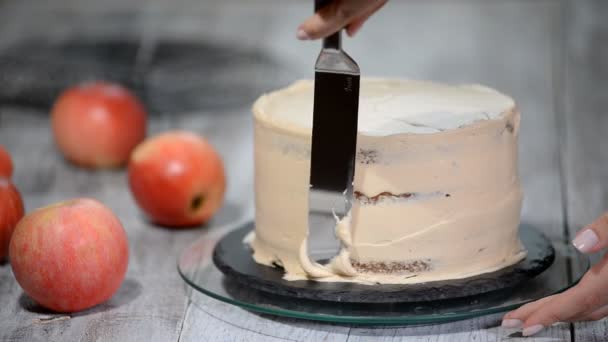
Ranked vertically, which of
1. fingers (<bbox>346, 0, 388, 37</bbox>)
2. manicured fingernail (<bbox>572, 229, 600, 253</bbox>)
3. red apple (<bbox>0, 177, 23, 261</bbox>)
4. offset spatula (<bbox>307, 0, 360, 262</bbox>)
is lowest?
red apple (<bbox>0, 177, 23, 261</bbox>)

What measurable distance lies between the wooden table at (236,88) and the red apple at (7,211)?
60 mm

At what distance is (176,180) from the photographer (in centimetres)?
196

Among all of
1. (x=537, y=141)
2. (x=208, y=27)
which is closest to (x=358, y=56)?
(x=208, y=27)

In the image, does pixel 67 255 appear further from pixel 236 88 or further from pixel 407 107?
pixel 236 88

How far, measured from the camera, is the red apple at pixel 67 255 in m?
1.48

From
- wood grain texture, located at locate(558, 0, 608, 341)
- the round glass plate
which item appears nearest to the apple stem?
the round glass plate

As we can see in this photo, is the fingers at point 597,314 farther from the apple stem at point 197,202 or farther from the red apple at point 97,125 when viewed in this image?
the red apple at point 97,125

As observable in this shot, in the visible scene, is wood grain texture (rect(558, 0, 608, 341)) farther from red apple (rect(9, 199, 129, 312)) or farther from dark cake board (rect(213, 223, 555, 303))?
red apple (rect(9, 199, 129, 312))

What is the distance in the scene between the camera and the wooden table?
1.51m

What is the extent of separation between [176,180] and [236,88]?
3.19ft

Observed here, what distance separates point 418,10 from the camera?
A: 3.63 metres

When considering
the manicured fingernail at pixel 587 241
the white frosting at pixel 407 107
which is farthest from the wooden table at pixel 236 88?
the white frosting at pixel 407 107

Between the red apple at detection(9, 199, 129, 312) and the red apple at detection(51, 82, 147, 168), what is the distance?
808 mm

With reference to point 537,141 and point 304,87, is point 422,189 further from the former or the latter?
point 537,141
